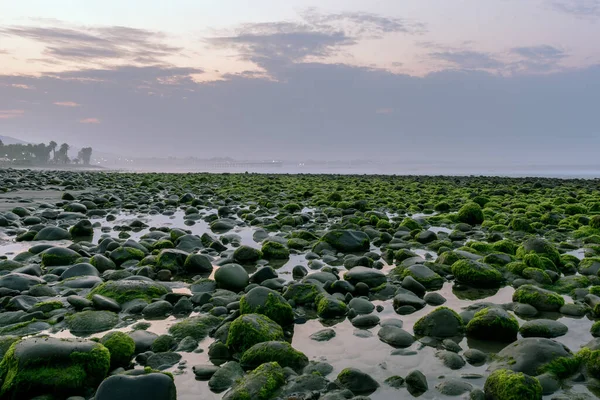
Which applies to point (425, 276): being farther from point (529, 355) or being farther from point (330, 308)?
point (529, 355)

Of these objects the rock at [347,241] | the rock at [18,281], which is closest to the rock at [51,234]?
the rock at [18,281]

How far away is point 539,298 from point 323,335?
104 inches

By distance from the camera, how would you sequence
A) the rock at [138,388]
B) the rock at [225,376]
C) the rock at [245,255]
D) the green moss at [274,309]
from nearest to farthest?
the rock at [138,388], the rock at [225,376], the green moss at [274,309], the rock at [245,255]

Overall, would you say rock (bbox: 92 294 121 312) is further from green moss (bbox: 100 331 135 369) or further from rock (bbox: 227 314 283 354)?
rock (bbox: 227 314 283 354)

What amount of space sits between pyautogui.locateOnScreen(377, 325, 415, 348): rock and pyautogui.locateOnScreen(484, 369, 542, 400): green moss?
3.31ft

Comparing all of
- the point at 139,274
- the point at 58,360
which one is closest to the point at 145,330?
the point at 58,360

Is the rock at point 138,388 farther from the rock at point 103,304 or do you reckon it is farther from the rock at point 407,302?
the rock at point 407,302

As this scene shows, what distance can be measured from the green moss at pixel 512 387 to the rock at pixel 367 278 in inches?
108

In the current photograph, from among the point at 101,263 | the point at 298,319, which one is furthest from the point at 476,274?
the point at 101,263

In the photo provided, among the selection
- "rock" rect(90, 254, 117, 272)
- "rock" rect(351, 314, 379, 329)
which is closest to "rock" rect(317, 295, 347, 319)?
"rock" rect(351, 314, 379, 329)

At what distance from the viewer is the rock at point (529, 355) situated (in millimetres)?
3508

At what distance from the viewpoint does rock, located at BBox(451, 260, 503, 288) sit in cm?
604

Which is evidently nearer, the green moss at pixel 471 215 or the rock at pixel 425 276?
the rock at pixel 425 276

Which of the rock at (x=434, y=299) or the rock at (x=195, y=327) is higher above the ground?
the rock at (x=434, y=299)
